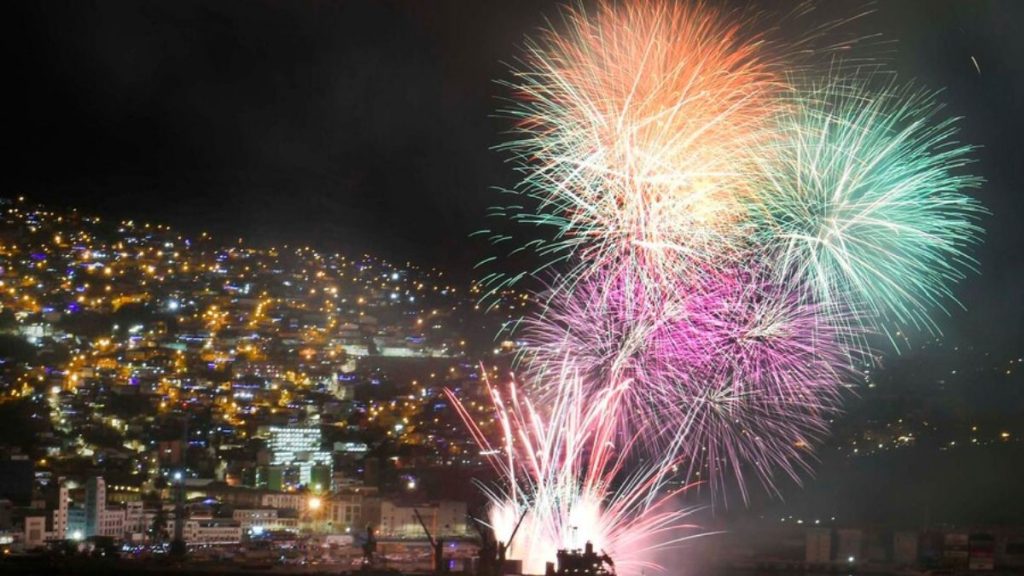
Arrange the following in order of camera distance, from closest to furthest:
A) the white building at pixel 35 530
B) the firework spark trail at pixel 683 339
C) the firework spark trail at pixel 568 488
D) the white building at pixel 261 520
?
the firework spark trail at pixel 683 339, the firework spark trail at pixel 568 488, the white building at pixel 35 530, the white building at pixel 261 520

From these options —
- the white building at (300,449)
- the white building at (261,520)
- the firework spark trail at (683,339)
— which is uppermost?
the firework spark trail at (683,339)

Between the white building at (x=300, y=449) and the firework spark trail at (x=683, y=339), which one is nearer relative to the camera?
the firework spark trail at (x=683, y=339)

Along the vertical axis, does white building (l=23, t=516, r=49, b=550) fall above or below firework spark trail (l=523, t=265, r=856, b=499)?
below

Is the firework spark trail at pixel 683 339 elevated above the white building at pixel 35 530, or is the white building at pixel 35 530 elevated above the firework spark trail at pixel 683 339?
the firework spark trail at pixel 683 339

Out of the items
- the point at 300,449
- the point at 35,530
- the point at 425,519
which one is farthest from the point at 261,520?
the point at 300,449

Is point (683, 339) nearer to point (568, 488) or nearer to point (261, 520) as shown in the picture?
point (568, 488)

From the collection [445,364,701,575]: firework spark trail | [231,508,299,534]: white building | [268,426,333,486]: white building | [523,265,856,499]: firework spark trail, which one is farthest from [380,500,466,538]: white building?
[268,426,333,486]: white building

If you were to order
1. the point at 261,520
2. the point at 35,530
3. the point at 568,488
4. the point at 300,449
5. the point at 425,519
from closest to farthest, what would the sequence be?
1. the point at 568,488
2. the point at 35,530
3. the point at 425,519
4. the point at 261,520
5. the point at 300,449

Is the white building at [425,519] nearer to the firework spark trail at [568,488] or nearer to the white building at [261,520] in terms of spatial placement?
the white building at [261,520]

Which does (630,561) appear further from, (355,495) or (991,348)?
(991,348)

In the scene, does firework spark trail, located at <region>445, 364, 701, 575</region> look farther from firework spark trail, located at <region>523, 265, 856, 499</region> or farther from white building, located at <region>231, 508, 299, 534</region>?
white building, located at <region>231, 508, 299, 534</region>

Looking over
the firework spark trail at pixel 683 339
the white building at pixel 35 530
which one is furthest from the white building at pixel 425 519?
the white building at pixel 35 530
